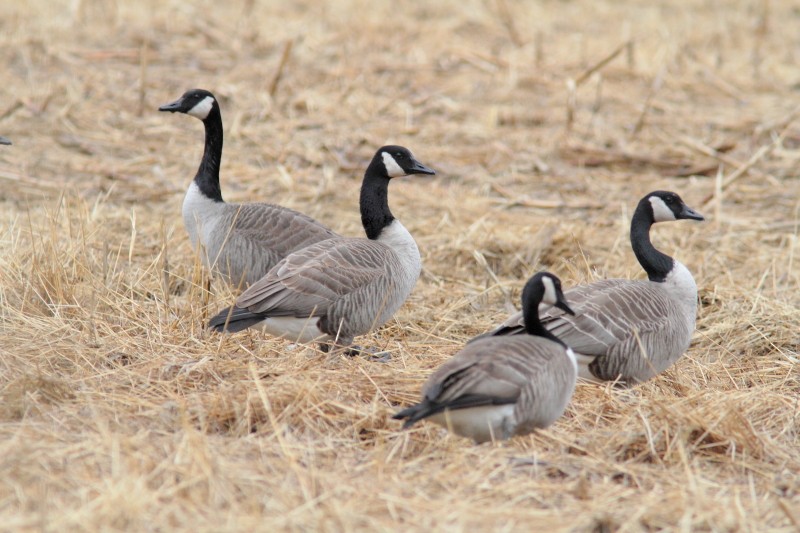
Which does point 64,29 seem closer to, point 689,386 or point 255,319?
point 255,319

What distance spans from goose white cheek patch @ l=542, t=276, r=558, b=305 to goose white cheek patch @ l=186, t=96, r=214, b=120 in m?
4.00

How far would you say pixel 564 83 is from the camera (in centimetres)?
1362

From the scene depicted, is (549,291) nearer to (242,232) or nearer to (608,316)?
(608,316)

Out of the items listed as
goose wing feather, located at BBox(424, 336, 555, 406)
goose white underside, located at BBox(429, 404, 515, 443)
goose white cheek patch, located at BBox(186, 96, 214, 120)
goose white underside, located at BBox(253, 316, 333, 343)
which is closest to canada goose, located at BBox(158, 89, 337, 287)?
goose white cheek patch, located at BBox(186, 96, 214, 120)

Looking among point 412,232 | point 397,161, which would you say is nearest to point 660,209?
point 397,161

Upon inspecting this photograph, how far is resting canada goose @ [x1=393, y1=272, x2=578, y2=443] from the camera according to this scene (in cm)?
475

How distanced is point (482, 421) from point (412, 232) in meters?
4.56

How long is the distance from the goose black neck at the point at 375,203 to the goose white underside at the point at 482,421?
2.59m

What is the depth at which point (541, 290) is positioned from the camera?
533 centimetres

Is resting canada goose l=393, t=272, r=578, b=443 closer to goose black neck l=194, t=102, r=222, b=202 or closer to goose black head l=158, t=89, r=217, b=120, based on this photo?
goose black neck l=194, t=102, r=222, b=202

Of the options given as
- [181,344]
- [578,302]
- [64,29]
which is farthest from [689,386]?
[64,29]

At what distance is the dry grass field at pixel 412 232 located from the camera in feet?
14.4

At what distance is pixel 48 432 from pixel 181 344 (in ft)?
4.94

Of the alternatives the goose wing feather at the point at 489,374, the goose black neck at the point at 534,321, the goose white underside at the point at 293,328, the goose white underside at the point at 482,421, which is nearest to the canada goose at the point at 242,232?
the goose white underside at the point at 293,328
